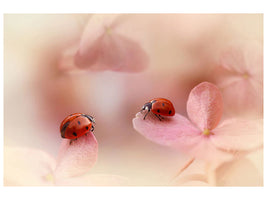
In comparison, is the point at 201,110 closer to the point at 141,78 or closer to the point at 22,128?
the point at 141,78

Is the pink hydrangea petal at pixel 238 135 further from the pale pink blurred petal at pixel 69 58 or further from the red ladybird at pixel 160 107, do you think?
the pale pink blurred petal at pixel 69 58

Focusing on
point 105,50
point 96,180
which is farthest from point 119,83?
point 96,180

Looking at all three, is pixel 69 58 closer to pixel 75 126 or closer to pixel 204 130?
pixel 75 126

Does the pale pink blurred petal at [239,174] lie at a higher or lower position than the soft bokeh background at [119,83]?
lower

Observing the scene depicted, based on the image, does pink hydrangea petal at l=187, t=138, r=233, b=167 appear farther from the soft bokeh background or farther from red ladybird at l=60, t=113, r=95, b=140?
red ladybird at l=60, t=113, r=95, b=140

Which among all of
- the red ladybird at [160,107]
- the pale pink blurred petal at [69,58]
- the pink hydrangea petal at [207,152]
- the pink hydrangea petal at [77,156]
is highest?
the pale pink blurred petal at [69,58]

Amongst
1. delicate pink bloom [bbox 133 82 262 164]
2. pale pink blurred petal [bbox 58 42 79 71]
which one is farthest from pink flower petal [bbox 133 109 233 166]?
pale pink blurred petal [bbox 58 42 79 71]

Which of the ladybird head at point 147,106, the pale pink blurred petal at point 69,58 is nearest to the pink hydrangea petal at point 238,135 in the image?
the ladybird head at point 147,106
